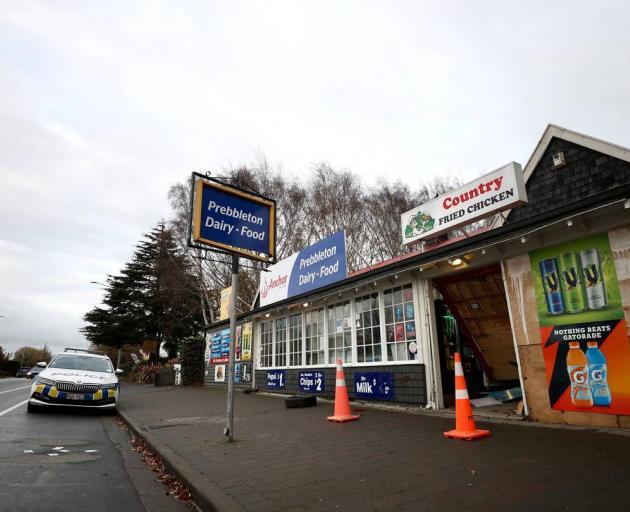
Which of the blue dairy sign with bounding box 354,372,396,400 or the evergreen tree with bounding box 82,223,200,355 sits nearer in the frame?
the blue dairy sign with bounding box 354,372,396,400

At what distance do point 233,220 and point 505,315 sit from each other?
6.68 m

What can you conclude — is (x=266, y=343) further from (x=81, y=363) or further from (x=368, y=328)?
(x=81, y=363)

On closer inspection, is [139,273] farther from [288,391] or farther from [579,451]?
[579,451]

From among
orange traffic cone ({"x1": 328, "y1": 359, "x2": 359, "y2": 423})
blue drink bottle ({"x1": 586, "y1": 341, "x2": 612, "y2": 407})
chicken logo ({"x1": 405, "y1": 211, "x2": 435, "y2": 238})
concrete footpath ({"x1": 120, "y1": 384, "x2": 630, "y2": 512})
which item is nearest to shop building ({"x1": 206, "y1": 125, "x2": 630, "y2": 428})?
blue drink bottle ({"x1": 586, "y1": 341, "x2": 612, "y2": 407})

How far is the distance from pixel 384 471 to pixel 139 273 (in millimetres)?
41993

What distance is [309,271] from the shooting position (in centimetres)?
1277

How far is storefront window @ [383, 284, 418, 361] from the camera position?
29.5ft

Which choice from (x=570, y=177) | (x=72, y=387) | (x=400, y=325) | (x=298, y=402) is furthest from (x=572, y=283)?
(x=72, y=387)

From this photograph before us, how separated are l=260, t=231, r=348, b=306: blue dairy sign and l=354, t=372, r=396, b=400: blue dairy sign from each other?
8.74 ft

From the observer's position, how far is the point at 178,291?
28.9 meters

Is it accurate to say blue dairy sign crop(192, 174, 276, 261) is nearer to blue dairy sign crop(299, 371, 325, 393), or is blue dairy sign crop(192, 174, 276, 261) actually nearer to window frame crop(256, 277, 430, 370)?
window frame crop(256, 277, 430, 370)

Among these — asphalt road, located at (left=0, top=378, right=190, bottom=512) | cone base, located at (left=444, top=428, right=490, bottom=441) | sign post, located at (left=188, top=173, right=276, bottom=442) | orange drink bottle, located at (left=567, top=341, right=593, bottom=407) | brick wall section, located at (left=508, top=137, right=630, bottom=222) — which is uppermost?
brick wall section, located at (left=508, top=137, right=630, bottom=222)

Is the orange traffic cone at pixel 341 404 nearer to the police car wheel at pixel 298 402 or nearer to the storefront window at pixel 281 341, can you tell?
the police car wheel at pixel 298 402

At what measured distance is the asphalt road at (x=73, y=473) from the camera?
355cm
